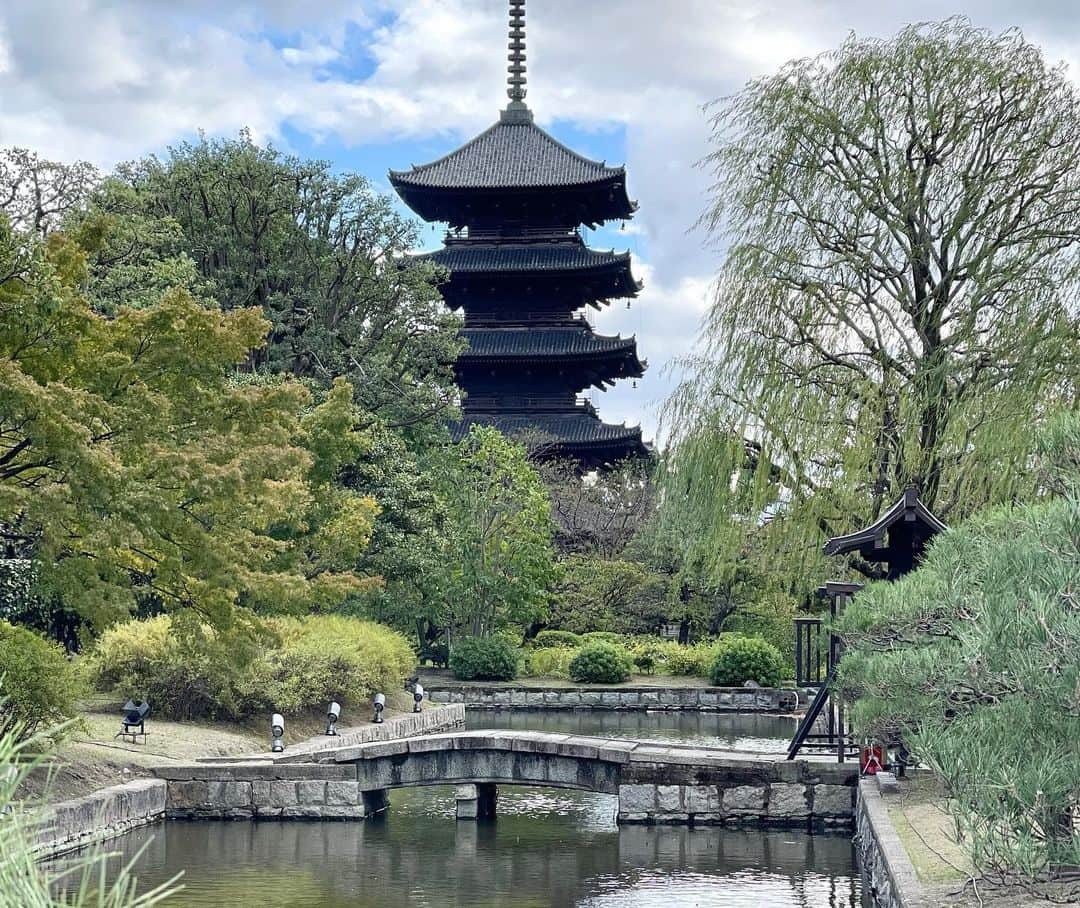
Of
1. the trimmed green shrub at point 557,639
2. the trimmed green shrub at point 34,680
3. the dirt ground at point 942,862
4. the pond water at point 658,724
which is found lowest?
the pond water at point 658,724

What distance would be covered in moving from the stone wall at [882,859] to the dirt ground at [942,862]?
0.07 meters

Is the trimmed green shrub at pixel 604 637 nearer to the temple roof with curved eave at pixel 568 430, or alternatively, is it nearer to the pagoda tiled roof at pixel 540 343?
the temple roof with curved eave at pixel 568 430

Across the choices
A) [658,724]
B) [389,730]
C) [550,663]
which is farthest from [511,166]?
[389,730]

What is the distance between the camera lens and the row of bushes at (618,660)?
30953mm

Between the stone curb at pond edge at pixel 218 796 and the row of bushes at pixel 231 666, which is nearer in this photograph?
the stone curb at pond edge at pixel 218 796

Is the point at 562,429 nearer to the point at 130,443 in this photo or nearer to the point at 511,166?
the point at 511,166

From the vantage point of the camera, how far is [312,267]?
3138 centimetres

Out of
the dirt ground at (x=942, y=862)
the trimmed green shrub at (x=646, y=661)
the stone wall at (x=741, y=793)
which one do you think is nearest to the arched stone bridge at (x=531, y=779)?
the stone wall at (x=741, y=793)

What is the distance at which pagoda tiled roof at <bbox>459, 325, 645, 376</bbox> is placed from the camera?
42375 mm

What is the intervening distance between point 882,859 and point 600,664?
71.1 ft

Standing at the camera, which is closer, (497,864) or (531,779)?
(497,864)

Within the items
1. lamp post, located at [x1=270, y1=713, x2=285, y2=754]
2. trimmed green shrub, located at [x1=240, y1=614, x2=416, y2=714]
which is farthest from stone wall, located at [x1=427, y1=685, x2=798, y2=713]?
lamp post, located at [x1=270, y1=713, x2=285, y2=754]

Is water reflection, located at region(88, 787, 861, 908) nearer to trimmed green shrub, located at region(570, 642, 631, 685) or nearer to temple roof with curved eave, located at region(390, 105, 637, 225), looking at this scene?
trimmed green shrub, located at region(570, 642, 631, 685)

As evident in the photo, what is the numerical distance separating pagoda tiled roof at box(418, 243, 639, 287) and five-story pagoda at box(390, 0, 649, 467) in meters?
0.05
